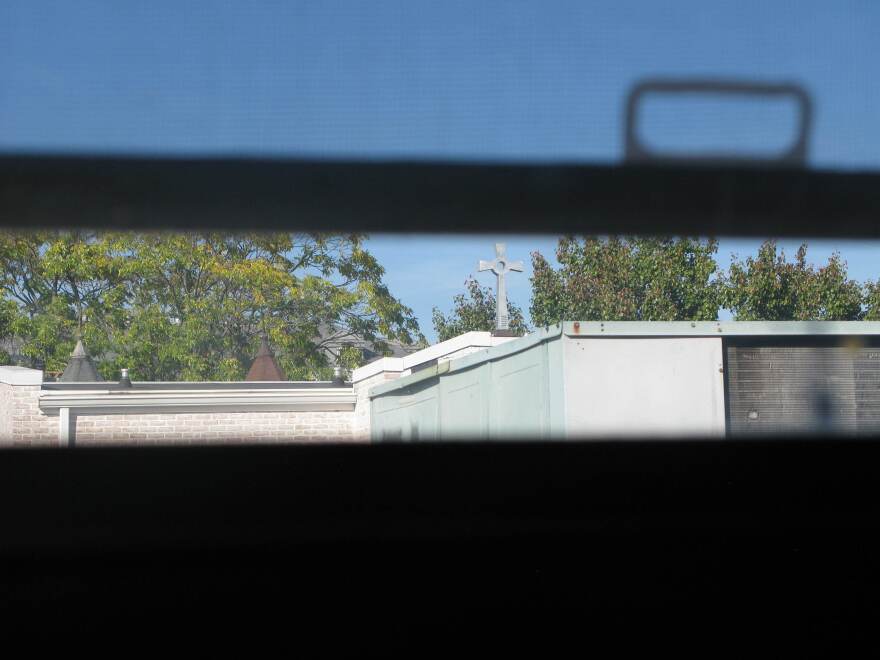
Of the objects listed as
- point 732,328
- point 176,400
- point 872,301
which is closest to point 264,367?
A: point 176,400

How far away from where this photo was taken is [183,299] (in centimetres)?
85

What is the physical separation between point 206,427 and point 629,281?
489mm

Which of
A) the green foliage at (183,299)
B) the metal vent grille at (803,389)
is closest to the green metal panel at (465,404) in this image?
the green foliage at (183,299)

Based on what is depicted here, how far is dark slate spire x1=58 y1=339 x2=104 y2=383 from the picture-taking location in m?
0.82

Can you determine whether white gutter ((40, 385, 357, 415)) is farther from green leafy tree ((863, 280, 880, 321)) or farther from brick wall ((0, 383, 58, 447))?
green leafy tree ((863, 280, 880, 321))

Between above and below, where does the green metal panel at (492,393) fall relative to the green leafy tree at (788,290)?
below

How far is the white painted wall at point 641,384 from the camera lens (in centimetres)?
91

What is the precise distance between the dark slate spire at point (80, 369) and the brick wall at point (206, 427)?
0.21 ft

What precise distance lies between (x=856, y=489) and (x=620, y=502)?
0.31 metres

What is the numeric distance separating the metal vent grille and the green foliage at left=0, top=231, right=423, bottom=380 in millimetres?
403

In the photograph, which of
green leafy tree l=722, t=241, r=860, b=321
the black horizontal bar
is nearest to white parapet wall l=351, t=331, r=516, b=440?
the black horizontal bar

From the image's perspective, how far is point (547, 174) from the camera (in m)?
0.91

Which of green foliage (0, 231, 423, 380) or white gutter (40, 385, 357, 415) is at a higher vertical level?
green foliage (0, 231, 423, 380)

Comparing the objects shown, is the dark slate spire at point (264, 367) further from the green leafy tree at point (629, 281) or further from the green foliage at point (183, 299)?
the green leafy tree at point (629, 281)
